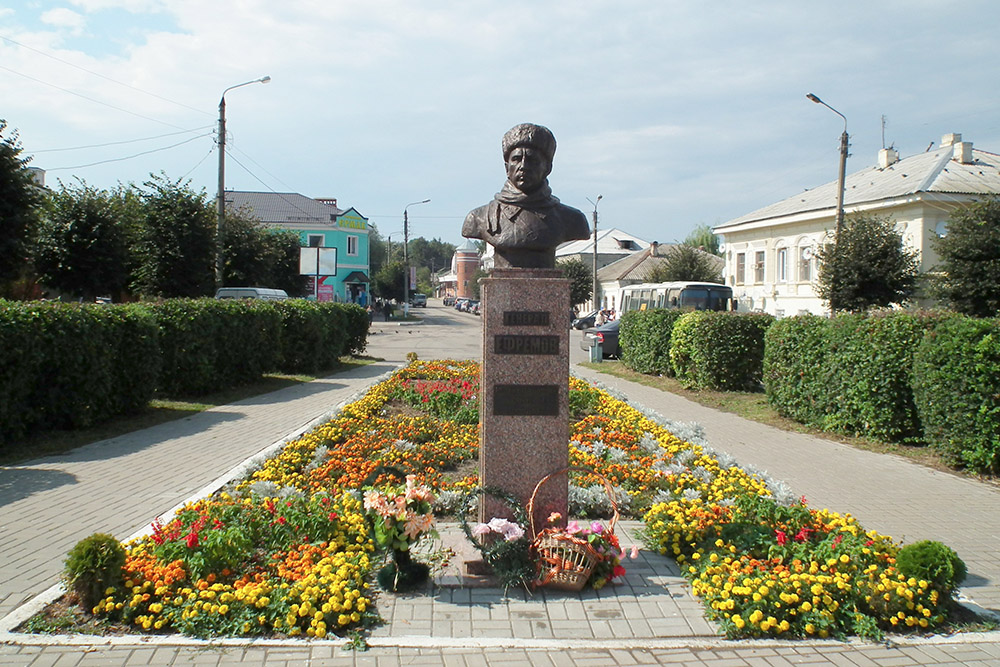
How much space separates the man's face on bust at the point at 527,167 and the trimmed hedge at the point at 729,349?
10633 millimetres

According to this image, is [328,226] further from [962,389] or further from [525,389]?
[525,389]

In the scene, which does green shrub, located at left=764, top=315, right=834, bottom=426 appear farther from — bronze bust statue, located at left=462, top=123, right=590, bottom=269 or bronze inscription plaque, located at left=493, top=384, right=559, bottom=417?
bronze inscription plaque, located at left=493, top=384, right=559, bottom=417

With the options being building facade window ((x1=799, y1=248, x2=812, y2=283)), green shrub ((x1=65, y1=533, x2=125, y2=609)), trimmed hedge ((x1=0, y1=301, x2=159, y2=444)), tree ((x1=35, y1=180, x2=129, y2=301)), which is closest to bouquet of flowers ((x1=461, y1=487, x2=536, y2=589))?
green shrub ((x1=65, y1=533, x2=125, y2=609))

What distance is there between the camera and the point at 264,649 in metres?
3.91

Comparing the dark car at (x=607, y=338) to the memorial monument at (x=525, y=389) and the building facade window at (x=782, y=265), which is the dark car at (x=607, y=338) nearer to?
the building facade window at (x=782, y=265)

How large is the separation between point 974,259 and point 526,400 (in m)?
22.6

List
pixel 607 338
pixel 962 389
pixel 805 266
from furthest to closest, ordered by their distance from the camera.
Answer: pixel 805 266 < pixel 607 338 < pixel 962 389

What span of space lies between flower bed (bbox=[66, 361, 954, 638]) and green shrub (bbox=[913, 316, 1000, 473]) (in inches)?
95.9

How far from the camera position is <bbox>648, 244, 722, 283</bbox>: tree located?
49.1m

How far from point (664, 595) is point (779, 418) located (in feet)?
26.6

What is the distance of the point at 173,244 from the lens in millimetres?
24906

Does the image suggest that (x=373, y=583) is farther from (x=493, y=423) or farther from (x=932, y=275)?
(x=932, y=275)

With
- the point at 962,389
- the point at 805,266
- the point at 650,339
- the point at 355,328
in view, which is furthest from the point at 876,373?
the point at 805,266

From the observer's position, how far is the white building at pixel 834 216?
96.3 ft
